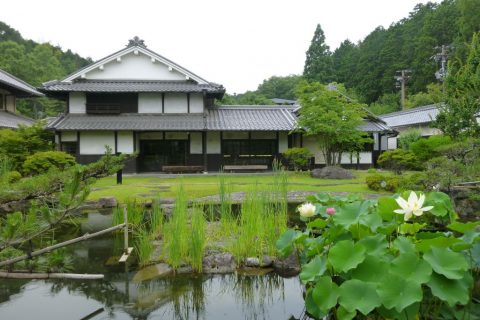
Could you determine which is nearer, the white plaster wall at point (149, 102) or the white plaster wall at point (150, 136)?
the white plaster wall at point (149, 102)

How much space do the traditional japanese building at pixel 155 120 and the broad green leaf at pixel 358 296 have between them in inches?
555

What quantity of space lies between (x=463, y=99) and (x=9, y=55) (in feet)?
111

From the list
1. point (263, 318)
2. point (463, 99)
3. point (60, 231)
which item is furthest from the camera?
point (463, 99)

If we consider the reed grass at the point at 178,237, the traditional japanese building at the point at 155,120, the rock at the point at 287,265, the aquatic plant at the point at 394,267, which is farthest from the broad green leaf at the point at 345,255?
the traditional japanese building at the point at 155,120

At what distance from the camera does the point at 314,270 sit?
2.65 meters

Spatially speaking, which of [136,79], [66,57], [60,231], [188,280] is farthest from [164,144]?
[66,57]

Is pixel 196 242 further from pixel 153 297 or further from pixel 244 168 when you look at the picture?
pixel 244 168

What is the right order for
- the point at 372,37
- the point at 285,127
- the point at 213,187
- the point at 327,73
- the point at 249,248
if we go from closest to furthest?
1. the point at 249,248
2. the point at 213,187
3. the point at 285,127
4. the point at 327,73
5. the point at 372,37

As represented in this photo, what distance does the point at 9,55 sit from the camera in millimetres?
30188

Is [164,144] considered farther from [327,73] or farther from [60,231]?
[327,73]

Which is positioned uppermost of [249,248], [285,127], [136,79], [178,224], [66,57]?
[66,57]

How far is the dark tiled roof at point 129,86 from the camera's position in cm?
1611

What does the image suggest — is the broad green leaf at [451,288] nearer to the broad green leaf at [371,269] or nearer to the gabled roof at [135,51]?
the broad green leaf at [371,269]

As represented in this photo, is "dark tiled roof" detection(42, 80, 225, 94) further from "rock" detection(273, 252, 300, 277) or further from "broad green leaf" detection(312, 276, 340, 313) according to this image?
"broad green leaf" detection(312, 276, 340, 313)
